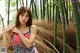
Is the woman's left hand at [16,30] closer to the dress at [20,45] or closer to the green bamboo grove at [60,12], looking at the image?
the dress at [20,45]

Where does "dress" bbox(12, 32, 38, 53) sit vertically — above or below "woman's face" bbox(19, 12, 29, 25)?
below

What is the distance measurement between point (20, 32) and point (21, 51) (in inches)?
5.1

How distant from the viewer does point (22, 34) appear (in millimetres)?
1522

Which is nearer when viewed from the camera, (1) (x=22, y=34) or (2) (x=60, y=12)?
(1) (x=22, y=34)

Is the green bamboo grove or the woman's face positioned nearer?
the green bamboo grove

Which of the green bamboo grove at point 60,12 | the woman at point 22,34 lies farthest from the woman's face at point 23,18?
the green bamboo grove at point 60,12

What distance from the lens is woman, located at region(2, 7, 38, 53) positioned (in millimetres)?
1543

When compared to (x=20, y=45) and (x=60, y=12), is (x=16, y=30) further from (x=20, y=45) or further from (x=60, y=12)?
(x=60, y=12)

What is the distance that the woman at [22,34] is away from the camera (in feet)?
5.06

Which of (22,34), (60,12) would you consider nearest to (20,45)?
(22,34)

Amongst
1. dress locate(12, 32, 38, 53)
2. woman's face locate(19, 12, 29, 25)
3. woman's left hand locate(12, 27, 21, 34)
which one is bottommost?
dress locate(12, 32, 38, 53)

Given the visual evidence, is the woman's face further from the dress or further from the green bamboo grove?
the green bamboo grove

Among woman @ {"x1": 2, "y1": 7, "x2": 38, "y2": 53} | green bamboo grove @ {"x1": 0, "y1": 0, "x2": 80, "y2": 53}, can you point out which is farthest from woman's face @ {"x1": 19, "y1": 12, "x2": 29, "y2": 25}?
green bamboo grove @ {"x1": 0, "y1": 0, "x2": 80, "y2": 53}

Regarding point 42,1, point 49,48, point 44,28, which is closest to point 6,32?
point 49,48
